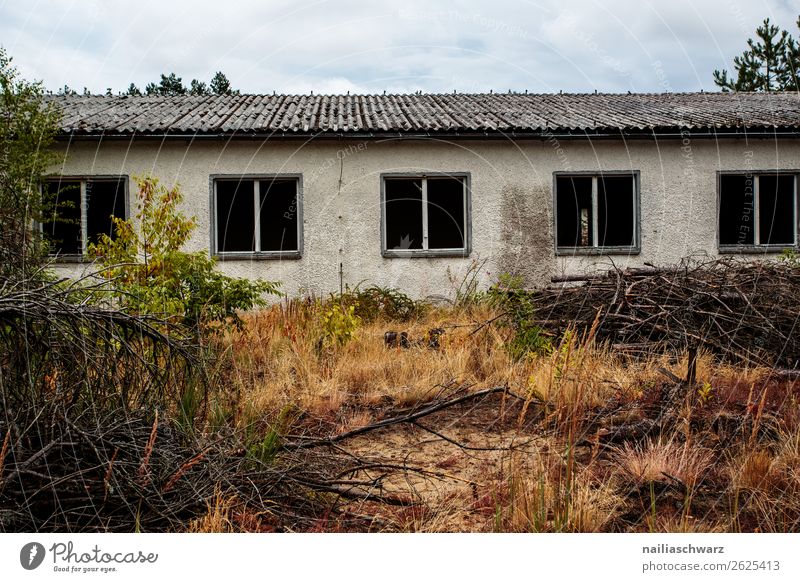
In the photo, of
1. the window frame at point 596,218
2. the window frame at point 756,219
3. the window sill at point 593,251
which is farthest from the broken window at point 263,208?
the window frame at point 756,219

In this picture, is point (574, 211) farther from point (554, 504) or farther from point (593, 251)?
point (554, 504)

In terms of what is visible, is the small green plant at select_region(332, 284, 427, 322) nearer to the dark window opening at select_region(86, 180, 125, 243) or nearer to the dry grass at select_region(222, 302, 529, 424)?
the dry grass at select_region(222, 302, 529, 424)

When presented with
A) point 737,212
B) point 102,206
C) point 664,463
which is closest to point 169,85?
point 102,206

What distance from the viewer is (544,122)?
36.9 ft

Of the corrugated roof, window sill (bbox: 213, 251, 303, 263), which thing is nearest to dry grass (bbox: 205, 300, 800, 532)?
window sill (bbox: 213, 251, 303, 263)

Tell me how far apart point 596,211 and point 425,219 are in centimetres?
300

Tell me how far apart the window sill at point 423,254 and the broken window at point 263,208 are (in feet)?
5.05

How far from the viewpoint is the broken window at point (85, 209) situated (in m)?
10.9

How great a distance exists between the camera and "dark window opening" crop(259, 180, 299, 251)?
36.6 feet

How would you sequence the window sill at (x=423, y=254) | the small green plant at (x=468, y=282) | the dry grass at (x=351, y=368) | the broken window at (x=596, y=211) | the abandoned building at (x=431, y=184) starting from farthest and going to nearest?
the broken window at (x=596, y=211), the window sill at (x=423, y=254), the abandoned building at (x=431, y=184), the small green plant at (x=468, y=282), the dry grass at (x=351, y=368)

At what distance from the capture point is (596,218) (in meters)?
11.3

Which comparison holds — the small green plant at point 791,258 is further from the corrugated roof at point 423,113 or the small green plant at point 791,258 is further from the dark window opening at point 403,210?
the dark window opening at point 403,210
